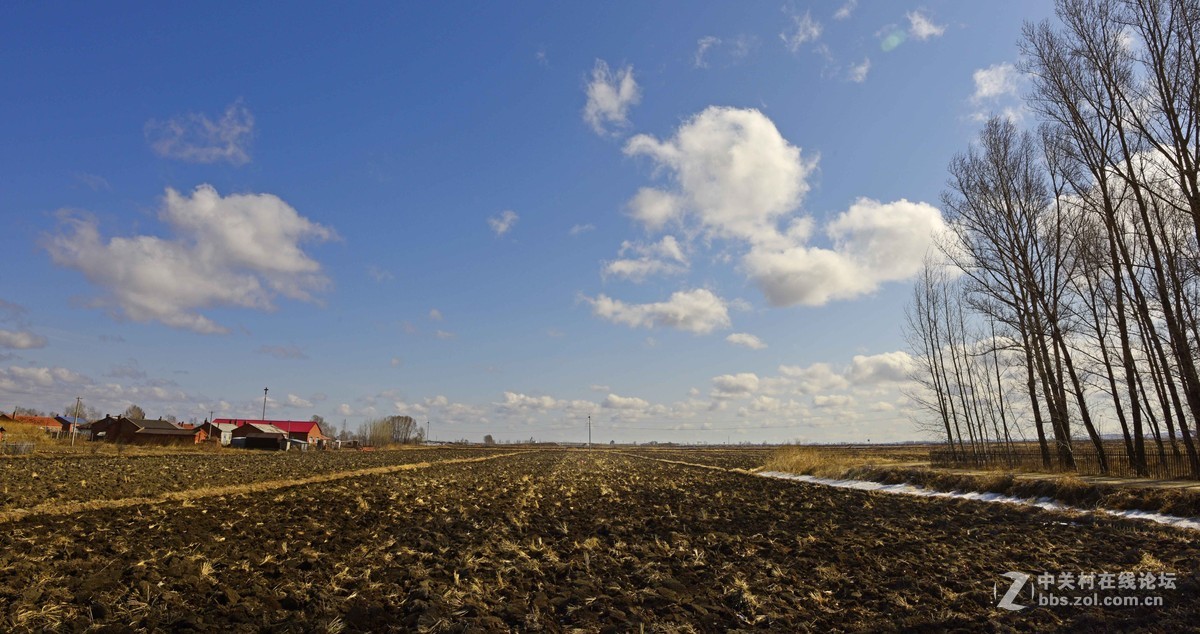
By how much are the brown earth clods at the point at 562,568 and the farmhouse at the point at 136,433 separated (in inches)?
3095

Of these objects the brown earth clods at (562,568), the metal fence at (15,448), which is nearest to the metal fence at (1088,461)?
the brown earth clods at (562,568)

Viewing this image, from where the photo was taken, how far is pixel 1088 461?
26.5m

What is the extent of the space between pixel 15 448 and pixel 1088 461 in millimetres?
76805

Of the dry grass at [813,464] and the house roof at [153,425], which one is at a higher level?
the house roof at [153,425]

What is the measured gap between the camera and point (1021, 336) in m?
28.1

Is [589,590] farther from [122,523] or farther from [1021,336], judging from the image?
[1021,336]

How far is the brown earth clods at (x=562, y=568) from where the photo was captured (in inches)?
287

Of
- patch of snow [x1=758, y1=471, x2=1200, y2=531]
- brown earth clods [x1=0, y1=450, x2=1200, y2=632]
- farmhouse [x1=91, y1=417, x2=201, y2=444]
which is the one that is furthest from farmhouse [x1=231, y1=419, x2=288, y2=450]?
patch of snow [x1=758, y1=471, x2=1200, y2=531]

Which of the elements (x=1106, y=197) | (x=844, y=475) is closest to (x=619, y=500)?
(x=844, y=475)

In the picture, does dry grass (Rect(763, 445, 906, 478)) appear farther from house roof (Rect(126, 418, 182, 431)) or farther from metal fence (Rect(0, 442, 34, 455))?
house roof (Rect(126, 418, 182, 431))

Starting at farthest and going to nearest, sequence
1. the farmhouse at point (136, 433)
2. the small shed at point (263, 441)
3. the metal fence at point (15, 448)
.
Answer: the small shed at point (263, 441)
the farmhouse at point (136, 433)
the metal fence at point (15, 448)

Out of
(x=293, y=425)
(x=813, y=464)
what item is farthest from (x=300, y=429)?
(x=813, y=464)

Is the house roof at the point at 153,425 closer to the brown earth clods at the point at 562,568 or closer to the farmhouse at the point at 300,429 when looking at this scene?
the farmhouse at the point at 300,429

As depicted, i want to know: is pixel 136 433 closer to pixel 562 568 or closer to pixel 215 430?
pixel 215 430
